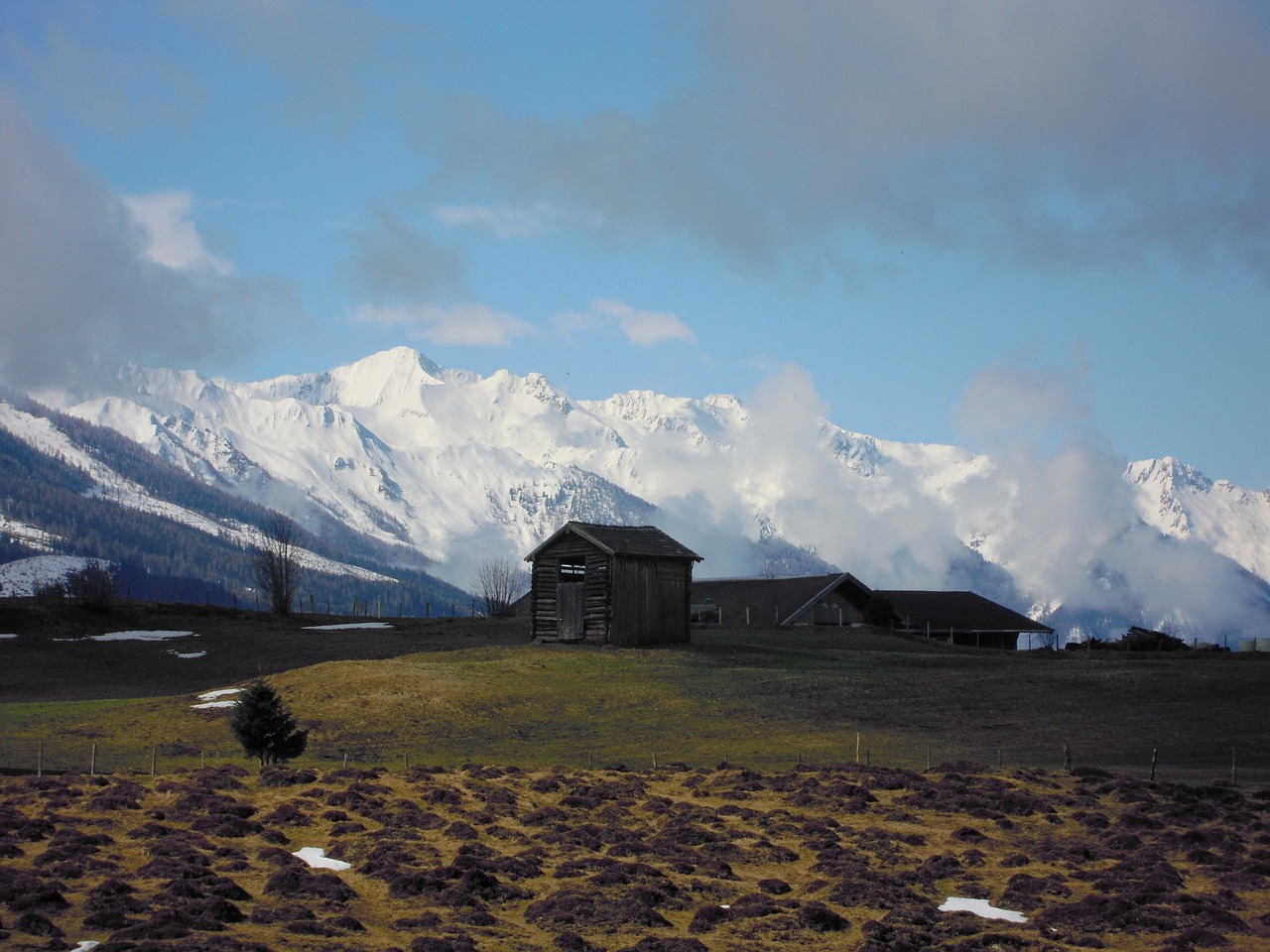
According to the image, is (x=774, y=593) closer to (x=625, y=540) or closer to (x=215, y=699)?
(x=625, y=540)

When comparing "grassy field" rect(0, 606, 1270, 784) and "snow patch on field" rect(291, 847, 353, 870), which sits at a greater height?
"grassy field" rect(0, 606, 1270, 784)

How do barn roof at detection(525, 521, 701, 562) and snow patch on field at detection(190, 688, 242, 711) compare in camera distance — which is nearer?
snow patch on field at detection(190, 688, 242, 711)

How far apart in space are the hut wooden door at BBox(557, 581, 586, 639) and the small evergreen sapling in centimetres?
3444

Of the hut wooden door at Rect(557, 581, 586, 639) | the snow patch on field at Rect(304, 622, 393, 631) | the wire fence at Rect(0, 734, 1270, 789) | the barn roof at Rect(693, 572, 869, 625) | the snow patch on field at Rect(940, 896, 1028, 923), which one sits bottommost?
the snow patch on field at Rect(940, 896, 1028, 923)

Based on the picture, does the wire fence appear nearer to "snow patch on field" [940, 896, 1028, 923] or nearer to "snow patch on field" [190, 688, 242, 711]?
"snow patch on field" [190, 688, 242, 711]

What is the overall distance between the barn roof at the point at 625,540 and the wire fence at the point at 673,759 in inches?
1134

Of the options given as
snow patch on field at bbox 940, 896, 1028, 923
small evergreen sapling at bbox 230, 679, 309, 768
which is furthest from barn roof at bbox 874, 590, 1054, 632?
snow patch on field at bbox 940, 896, 1028, 923

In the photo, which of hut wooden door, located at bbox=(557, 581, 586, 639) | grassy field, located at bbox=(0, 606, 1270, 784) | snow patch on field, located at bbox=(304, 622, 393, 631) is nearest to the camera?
grassy field, located at bbox=(0, 606, 1270, 784)

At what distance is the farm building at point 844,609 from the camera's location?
105562 millimetres

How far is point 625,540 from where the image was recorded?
76812 mm

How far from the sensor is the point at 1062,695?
184ft

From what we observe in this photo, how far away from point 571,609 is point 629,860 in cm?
4536

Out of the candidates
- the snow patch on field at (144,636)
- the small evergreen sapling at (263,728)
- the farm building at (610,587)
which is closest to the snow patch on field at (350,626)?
the snow patch on field at (144,636)

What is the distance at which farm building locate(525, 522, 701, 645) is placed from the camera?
74312 millimetres
